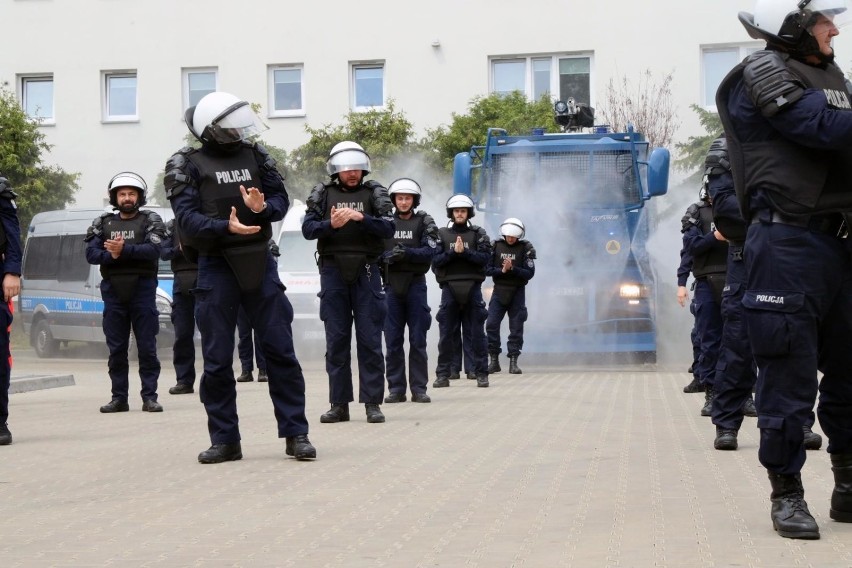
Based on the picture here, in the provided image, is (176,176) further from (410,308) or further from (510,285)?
(510,285)

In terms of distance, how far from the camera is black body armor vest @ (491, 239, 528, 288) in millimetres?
17891

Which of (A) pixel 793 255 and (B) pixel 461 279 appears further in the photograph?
(B) pixel 461 279

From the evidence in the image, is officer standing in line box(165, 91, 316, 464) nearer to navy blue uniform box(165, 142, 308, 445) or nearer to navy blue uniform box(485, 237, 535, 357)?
navy blue uniform box(165, 142, 308, 445)

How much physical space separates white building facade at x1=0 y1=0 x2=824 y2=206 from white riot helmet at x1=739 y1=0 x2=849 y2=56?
2938cm

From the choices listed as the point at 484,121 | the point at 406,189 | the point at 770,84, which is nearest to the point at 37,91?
the point at 484,121

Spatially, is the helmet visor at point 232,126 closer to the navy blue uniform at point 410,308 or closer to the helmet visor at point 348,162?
the helmet visor at point 348,162

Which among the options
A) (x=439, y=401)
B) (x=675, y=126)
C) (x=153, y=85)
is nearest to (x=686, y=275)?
(x=439, y=401)

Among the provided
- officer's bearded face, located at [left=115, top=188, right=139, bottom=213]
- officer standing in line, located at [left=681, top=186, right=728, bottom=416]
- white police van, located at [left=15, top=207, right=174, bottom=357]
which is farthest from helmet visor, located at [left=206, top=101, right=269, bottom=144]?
white police van, located at [left=15, top=207, right=174, bottom=357]

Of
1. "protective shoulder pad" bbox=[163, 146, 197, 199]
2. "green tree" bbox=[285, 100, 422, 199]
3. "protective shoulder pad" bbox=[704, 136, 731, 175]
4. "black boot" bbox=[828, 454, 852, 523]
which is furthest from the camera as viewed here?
"green tree" bbox=[285, 100, 422, 199]

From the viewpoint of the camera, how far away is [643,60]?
34.8 metres

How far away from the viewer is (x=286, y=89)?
36.5 metres

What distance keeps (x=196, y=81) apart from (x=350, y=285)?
2684cm

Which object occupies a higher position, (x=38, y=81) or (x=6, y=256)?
(x=38, y=81)

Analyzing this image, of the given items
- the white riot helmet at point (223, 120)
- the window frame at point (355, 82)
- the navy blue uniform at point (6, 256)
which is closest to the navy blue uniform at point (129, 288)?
the navy blue uniform at point (6, 256)
